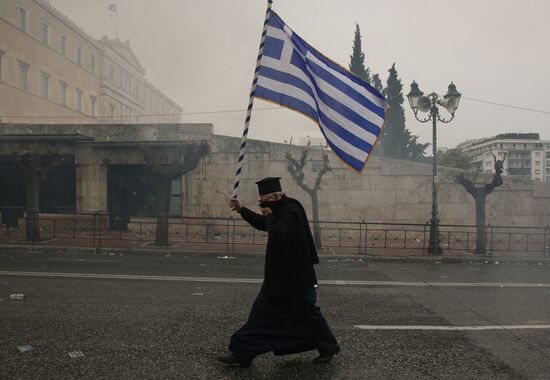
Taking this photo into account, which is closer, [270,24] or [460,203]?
[270,24]

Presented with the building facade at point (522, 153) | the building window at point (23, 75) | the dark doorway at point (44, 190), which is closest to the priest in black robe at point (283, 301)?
the dark doorway at point (44, 190)

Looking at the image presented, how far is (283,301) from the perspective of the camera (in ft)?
13.9

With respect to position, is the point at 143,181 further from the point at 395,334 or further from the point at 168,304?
the point at 395,334

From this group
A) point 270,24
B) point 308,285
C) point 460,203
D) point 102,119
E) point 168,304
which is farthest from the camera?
point 102,119

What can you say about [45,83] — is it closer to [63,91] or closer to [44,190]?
[63,91]

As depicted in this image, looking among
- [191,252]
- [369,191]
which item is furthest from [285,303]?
[369,191]

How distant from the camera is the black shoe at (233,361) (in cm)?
414

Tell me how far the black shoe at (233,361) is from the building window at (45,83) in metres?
44.3

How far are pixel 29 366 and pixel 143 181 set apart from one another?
15.1 m

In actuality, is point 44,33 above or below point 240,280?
above

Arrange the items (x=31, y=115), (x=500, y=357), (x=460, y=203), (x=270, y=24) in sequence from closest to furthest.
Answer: (x=500, y=357) < (x=270, y=24) < (x=460, y=203) < (x=31, y=115)

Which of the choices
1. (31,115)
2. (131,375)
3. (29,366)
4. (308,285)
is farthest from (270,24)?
(31,115)

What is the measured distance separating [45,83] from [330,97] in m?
44.1

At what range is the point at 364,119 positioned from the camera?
5.52 meters
